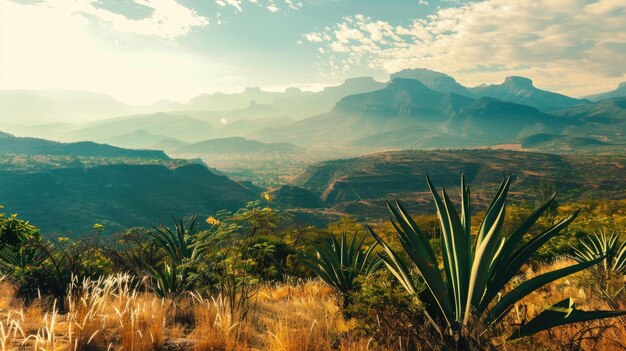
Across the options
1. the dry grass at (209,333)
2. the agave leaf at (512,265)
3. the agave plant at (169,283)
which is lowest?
the agave plant at (169,283)

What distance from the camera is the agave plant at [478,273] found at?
8.29ft

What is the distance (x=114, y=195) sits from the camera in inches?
4934

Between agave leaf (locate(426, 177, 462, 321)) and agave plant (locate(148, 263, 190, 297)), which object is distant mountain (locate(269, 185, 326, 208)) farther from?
agave leaf (locate(426, 177, 462, 321))

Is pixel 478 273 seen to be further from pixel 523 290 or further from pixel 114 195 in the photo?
pixel 114 195

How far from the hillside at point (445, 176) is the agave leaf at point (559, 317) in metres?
105

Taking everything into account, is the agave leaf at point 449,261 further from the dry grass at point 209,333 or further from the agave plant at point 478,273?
the dry grass at point 209,333

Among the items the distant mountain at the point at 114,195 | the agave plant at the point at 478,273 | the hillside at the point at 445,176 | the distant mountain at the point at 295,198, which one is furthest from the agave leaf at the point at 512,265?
the distant mountain at the point at 295,198

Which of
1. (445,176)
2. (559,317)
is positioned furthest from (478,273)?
(445,176)

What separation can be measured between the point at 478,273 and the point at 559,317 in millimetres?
628

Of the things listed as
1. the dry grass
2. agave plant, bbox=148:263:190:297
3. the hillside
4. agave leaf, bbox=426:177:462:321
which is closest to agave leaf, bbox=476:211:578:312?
agave leaf, bbox=426:177:462:321

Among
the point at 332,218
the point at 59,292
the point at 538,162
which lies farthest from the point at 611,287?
the point at 538,162

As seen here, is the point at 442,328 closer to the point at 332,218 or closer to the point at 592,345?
the point at 592,345

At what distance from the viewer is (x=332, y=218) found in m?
104

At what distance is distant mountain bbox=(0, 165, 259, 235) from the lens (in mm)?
102625
